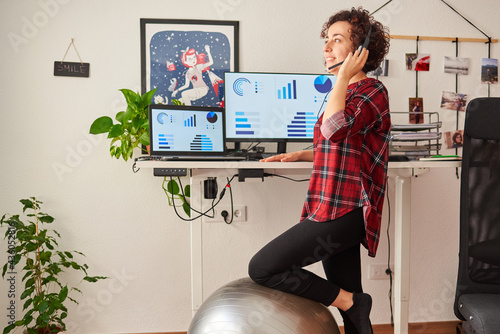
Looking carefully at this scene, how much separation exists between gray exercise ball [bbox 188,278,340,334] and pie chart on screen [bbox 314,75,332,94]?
1.08m

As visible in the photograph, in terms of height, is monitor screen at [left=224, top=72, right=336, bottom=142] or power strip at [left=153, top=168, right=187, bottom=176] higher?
monitor screen at [left=224, top=72, right=336, bottom=142]

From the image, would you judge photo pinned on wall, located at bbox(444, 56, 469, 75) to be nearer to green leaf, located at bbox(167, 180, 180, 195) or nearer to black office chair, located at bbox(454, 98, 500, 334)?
black office chair, located at bbox(454, 98, 500, 334)

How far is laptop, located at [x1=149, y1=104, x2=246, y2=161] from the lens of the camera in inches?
70.4

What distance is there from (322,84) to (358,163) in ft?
2.88

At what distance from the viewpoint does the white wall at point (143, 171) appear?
2123 millimetres

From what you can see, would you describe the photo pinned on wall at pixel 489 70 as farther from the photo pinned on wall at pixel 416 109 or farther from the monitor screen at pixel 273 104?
the monitor screen at pixel 273 104

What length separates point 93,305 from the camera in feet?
7.18

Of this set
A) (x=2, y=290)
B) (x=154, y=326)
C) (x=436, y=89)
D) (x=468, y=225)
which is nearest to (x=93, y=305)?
(x=154, y=326)

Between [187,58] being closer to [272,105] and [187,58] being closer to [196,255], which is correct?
[272,105]

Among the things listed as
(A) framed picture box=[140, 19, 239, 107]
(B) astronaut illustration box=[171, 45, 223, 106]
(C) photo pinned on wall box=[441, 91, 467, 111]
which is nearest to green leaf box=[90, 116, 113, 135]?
(A) framed picture box=[140, 19, 239, 107]

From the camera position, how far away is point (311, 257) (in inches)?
50.3

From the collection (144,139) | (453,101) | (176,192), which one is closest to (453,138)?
(453,101)

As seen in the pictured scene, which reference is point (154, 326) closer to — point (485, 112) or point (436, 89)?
point (485, 112)

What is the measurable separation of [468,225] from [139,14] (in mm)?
1839
